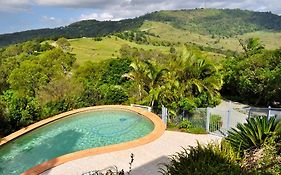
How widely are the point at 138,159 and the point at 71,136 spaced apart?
417 cm

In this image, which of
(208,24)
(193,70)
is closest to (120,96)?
(193,70)

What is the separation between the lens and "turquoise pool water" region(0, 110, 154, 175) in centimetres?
1038

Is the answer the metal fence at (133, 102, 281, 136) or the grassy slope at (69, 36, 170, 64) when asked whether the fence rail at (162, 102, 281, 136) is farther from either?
the grassy slope at (69, 36, 170, 64)

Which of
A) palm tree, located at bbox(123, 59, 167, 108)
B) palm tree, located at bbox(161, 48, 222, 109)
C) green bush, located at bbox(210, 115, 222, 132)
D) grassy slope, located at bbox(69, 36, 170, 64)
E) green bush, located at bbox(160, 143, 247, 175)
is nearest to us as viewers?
green bush, located at bbox(160, 143, 247, 175)

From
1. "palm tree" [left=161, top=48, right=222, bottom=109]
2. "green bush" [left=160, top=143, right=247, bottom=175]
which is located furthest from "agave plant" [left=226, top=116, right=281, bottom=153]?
"palm tree" [left=161, top=48, right=222, bottom=109]

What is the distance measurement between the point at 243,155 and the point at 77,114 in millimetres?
10010

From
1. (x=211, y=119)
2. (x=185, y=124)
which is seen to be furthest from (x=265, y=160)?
(x=185, y=124)

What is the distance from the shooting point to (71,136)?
12.8 meters

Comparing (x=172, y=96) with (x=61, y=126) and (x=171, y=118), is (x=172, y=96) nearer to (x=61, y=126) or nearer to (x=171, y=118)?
(x=171, y=118)

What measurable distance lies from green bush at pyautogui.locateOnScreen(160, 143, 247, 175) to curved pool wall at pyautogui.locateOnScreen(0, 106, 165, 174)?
4.10 metres

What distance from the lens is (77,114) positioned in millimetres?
15766

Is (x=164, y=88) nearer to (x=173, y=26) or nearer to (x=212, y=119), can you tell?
(x=212, y=119)

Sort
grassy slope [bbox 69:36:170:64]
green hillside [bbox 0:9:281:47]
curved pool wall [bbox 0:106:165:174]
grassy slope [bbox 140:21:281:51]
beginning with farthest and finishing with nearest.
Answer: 1. green hillside [bbox 0:9:281:47]
2. grassy slope [bbox 140:21:281:51]
3. grassy slope [bbox 69:36:170:64]
4. curved pool wall [bbox 0:106:165:174]

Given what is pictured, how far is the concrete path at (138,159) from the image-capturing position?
8766 millimetres
